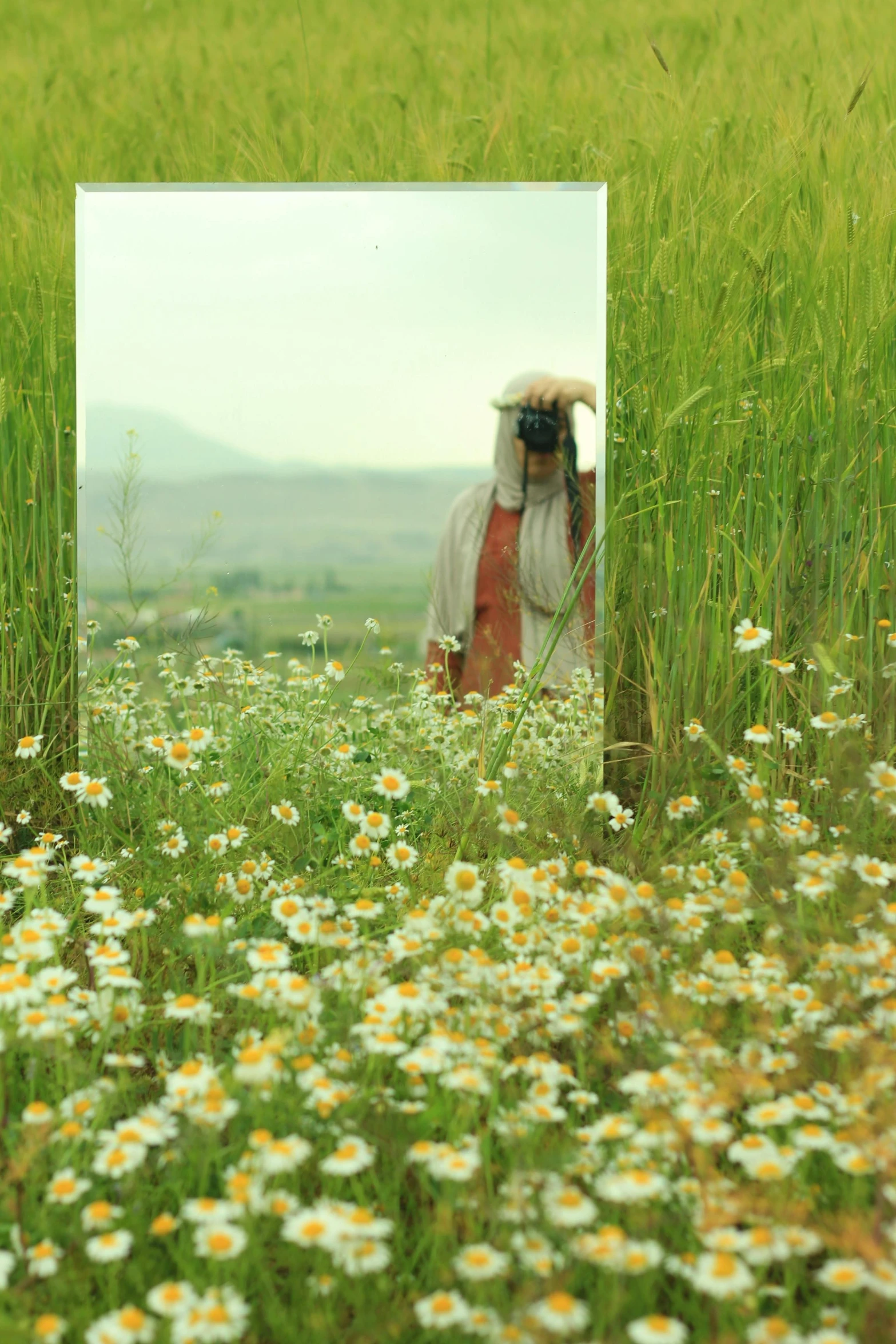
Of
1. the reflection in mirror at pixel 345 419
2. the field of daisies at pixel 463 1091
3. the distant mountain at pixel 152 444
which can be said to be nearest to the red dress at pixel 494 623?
the reflection in mirror at pixel 345 419

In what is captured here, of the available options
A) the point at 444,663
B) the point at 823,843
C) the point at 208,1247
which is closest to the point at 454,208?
the point at 444,663

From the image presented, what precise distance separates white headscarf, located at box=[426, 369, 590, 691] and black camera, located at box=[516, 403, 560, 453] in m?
0.02

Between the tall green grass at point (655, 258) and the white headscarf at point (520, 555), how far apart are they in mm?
131

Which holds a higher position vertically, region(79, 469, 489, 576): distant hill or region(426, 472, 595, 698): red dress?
region(79, 469, 489, 576): distant hill

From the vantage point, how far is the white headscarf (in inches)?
108

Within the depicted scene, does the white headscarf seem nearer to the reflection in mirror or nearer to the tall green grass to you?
the reflection in mirror

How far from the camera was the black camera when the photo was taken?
2705mm

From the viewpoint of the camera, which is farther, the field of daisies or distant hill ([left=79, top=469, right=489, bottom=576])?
distant hill ([left=79, top=469, right=489, bottom=576])

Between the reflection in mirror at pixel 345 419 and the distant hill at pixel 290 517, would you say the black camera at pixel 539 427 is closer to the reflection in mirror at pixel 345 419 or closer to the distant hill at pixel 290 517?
the reflection in mirror at pixel 345 419

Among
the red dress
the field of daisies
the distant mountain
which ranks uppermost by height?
the distant mountain

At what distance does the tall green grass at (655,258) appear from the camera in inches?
107

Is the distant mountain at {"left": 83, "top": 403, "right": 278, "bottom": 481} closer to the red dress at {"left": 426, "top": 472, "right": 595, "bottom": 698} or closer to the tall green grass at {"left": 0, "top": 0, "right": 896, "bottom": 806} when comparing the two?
the tall green grass at {"left": 0, "top": 0, "right": 896, "bottom": 806}

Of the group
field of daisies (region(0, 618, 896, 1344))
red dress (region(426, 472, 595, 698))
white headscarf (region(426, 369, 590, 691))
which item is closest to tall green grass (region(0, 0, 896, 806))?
white headscarf (region(426, 369, 590, 691))

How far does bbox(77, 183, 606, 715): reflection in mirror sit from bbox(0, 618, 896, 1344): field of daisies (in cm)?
61
